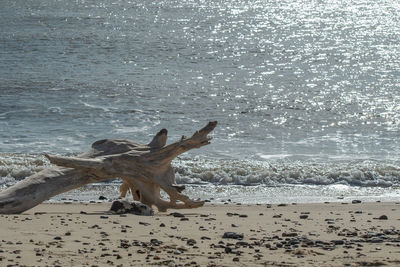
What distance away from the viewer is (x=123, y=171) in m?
11.1

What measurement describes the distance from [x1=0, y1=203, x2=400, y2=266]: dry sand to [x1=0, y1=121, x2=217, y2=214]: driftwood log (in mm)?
299

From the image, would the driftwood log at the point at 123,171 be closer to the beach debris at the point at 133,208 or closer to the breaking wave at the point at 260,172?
the beach debris at the point at 133,208

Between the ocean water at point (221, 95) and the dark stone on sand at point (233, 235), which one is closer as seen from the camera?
the dark stone on sand at point (233, 235)

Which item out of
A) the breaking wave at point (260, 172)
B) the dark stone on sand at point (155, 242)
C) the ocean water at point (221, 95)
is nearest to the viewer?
the dark stone on sand at point (155, 242)

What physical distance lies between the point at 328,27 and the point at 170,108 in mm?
24630

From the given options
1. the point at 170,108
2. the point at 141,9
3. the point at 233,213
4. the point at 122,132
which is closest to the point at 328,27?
the point at 141,9

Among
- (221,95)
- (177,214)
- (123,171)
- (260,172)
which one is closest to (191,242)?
(177,214)

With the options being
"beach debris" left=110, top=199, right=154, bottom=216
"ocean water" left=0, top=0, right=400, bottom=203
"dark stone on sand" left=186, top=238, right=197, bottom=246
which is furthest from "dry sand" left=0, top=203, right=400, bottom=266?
"ocean water" left=0, top=0, right=400, bottom=203

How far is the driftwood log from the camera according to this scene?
35.3 ft

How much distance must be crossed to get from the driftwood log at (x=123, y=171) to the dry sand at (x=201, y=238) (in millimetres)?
299

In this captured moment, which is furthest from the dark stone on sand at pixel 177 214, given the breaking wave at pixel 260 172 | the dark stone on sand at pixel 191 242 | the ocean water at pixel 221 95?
the breaking wave at pixel 260 172

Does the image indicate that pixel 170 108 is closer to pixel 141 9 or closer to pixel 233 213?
pixel 233 213

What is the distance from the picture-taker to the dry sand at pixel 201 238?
7887 mm

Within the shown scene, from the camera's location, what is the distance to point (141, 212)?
1071cm
